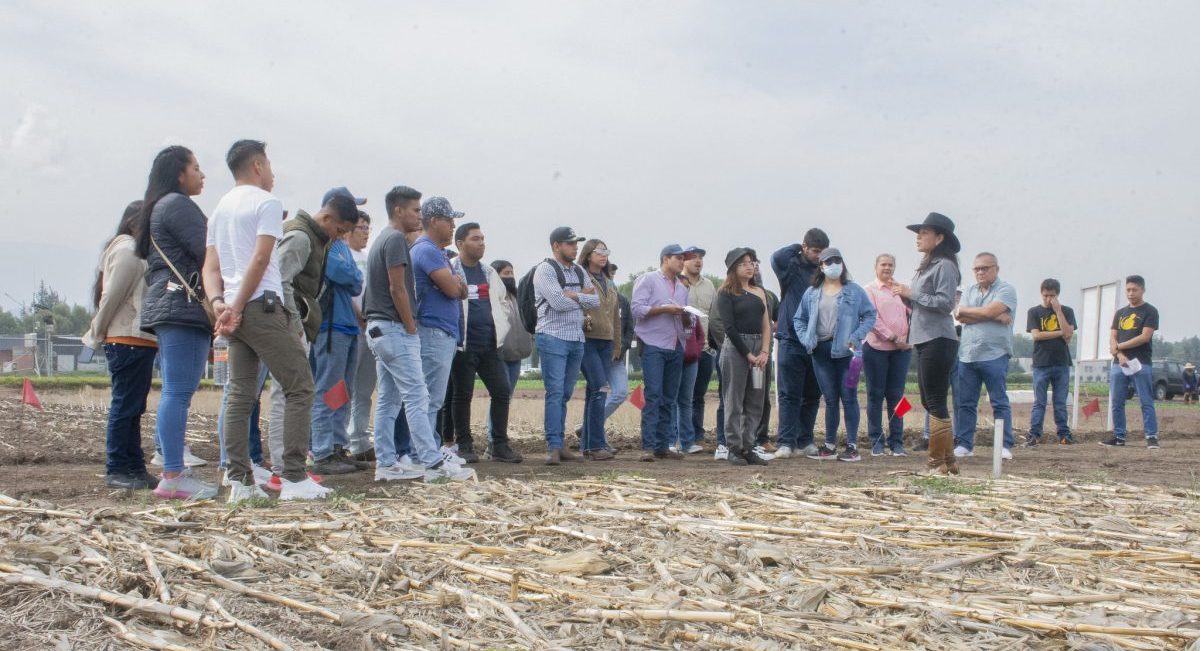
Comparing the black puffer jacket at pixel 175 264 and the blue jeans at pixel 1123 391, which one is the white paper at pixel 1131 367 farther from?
the black puffer jacket at pixel 175 264

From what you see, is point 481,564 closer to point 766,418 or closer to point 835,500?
point 835,500

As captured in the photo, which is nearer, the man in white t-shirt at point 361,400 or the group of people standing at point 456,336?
the group of people standing at point 456,336

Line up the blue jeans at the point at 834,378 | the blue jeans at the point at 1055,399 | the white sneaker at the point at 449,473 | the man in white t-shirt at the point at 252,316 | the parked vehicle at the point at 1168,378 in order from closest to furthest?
the man in white t-shirt at the point at 252,316 < the white sneaker at the point at 449,473 < the blue jeans at the point at 834,378 < the blue jeans at the point at 1055,399 < the parked vehicle at the point at 1168,378

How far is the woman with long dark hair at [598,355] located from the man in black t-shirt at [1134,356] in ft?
21.1

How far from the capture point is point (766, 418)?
38.5 feet

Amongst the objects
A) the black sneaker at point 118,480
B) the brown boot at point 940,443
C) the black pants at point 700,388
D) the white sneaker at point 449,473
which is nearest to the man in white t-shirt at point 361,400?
the white sneaker at point 449,473

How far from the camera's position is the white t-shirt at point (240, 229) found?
236 inches

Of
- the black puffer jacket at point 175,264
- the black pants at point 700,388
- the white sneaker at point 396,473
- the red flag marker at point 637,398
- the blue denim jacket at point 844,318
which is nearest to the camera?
the black puffer jacket at point 175,264

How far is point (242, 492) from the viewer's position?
5938 millimetres

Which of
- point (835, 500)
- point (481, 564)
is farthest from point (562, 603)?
point (835, 500)

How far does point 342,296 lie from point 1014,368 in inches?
3565

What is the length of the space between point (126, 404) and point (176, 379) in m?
0.63

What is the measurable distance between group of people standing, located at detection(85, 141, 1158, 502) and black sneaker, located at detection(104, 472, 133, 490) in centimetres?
2

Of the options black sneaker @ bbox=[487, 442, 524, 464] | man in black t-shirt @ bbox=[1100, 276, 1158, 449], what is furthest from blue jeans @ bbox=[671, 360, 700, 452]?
man in black t-shirt @ bbox=[1100, 276, 1158, 449]
